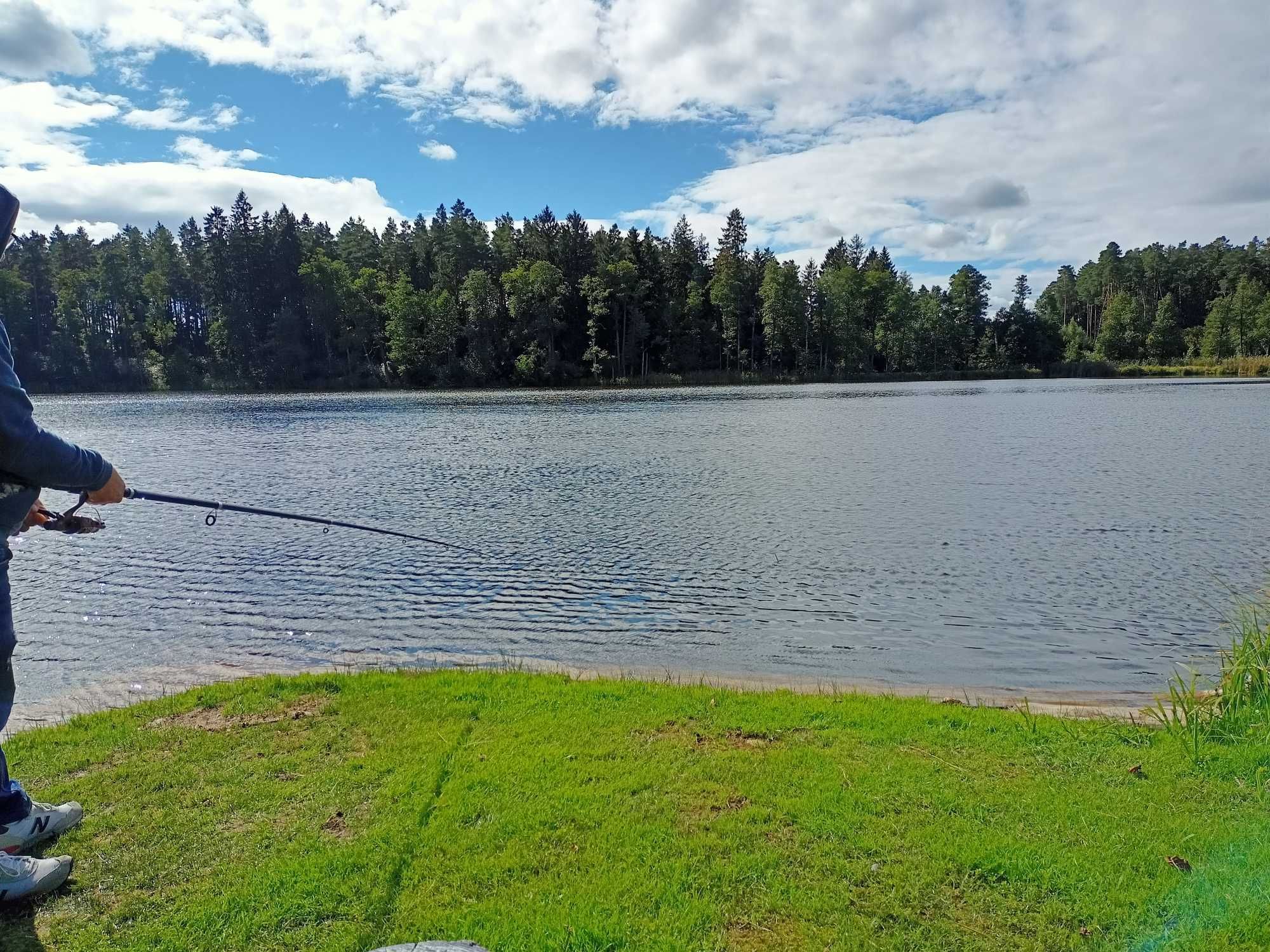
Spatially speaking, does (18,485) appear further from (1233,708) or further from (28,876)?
(1233,708)

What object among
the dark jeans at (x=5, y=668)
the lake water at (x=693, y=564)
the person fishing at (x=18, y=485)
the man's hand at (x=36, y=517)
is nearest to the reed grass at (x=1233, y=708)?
the lake water at (x=693, y=564)

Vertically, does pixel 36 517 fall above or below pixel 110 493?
below

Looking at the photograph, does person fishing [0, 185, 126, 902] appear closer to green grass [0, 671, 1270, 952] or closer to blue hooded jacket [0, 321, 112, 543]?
blue hooded jacket [0, 321, 112, 543]

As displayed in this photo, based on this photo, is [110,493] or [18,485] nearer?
[18,485]

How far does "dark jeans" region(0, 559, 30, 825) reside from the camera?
419cm

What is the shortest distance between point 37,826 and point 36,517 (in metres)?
1.99

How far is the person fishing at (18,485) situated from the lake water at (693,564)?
5.81 meters

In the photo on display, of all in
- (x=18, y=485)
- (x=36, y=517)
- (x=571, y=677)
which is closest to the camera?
(x=18, y=485)

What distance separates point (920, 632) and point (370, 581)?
10583 mm

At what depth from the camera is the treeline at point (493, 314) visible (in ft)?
357

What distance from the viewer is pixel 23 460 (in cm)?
418

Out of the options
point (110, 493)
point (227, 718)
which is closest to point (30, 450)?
point (110, 493)

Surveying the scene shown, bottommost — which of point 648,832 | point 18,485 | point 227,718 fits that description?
point 227,718

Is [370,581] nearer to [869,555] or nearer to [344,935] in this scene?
[869,555]
